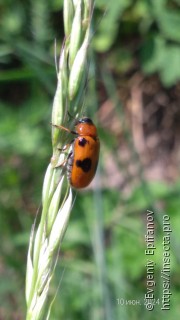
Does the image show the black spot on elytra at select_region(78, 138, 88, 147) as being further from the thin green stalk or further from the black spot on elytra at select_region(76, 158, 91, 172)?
the thin green stalk

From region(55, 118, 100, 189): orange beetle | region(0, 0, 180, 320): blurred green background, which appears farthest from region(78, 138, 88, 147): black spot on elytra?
region(0, 0, 180, 320): blurred green background

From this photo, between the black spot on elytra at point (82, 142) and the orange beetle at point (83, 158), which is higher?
the black spot on elytra at point (82, 142)

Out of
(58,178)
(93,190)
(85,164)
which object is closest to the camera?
(58,178)

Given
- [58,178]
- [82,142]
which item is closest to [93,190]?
[82,142]

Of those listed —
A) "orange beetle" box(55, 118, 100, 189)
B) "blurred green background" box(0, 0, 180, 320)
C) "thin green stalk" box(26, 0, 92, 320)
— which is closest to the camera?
"thin green stalk" box(26, 0, 92, 320)

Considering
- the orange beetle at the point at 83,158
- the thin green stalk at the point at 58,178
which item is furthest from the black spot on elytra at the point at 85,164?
the thin green stalk at the point at 58,178

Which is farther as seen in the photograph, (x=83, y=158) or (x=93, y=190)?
(x=93, y=190)

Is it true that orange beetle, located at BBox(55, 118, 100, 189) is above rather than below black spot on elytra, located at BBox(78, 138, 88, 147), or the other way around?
below

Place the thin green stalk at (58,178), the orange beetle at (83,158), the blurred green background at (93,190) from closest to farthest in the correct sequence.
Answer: the thin green stalk at (58,178), the orange beetle at (83,158), the blurred green background at (93,190)

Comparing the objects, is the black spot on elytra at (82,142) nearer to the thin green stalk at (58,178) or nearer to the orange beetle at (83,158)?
the orange beetle at (83,158)

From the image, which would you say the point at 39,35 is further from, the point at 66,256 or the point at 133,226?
the point at 66,256

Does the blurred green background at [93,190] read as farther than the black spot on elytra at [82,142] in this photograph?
Yes

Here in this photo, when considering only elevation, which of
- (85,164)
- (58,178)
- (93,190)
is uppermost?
(93,190)

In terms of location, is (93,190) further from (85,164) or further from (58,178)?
(58,178)
